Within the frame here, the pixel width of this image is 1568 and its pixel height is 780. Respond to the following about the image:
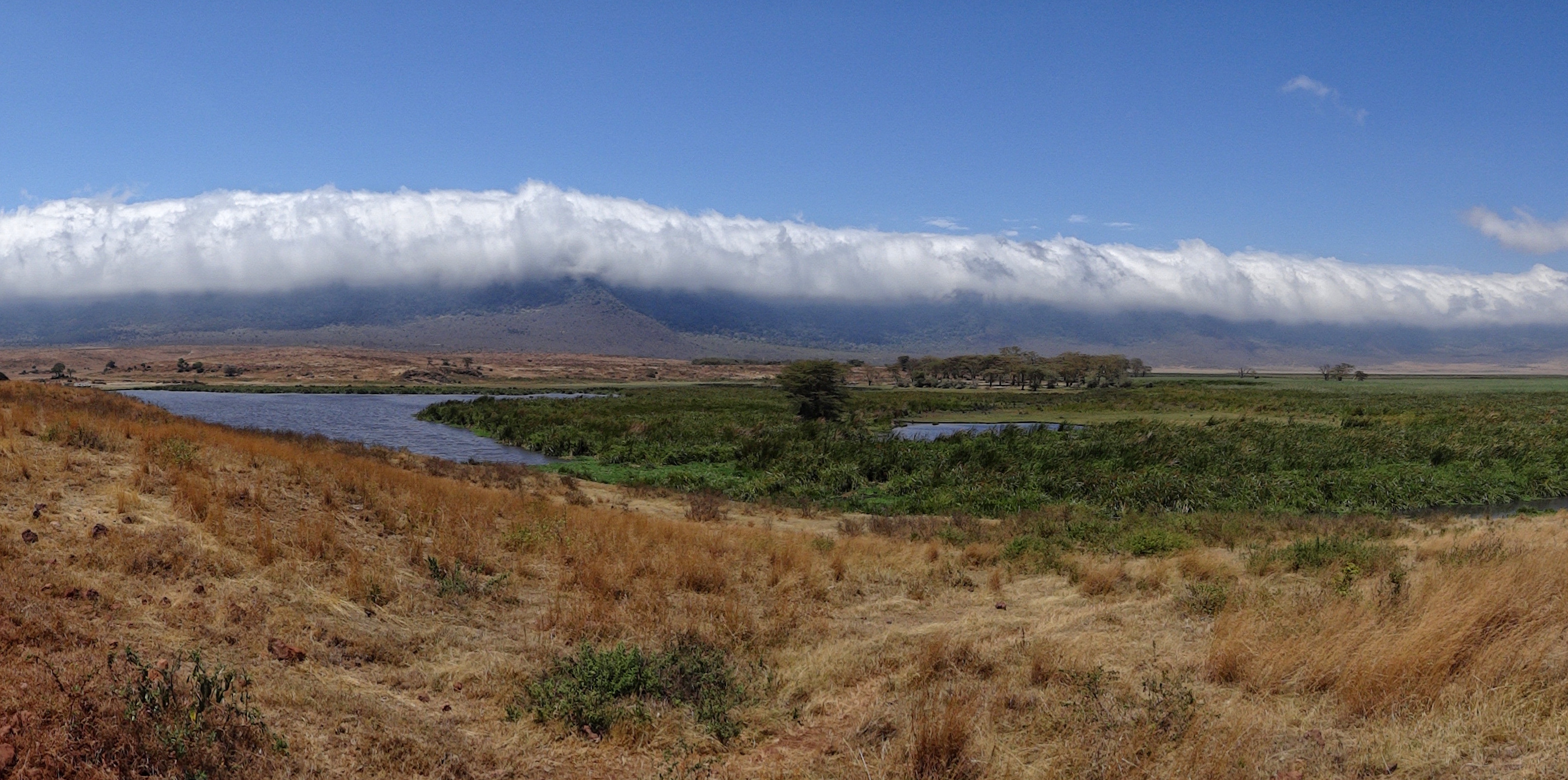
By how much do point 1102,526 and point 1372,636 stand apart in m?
11.0

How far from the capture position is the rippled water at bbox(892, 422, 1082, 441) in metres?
49.4

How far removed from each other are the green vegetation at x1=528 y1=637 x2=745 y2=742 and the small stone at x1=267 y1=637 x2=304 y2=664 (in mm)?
2082

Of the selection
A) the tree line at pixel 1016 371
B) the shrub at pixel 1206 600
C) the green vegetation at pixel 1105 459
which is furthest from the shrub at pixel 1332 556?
the tree line at pixel 1016 371

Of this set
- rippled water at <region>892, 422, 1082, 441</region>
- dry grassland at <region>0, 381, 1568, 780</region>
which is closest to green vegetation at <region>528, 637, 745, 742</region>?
dry grassland at <region>0, 381, 1568, 780</region>

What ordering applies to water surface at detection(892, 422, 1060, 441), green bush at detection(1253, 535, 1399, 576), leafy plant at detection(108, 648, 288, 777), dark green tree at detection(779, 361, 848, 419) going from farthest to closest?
dark green tree at detection(779, 361, 848, 419) < water surface at detection(892, 422, 1060, 441) < green bush at detection(1253, 535, 1399, 576) < leafy plant at detection(108, 648, 288, 777)

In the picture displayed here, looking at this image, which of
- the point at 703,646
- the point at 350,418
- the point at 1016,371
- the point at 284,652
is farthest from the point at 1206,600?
the point at 1016,371

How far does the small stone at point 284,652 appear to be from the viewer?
7.26 meters

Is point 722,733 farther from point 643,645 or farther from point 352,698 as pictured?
point 352,698

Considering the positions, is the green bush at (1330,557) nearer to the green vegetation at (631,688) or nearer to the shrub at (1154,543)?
the shrub at (1154,543)

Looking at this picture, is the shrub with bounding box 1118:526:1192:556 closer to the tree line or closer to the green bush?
the green bush

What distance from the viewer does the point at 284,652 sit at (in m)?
7.34

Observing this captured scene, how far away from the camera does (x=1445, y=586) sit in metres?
8.45

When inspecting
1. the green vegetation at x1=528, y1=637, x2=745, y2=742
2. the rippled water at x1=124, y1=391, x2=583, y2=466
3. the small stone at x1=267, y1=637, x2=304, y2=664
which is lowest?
the rippled water at x1=124, y1=391, x2=583, y2=466

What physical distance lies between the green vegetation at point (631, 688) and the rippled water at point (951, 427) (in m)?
38.4
